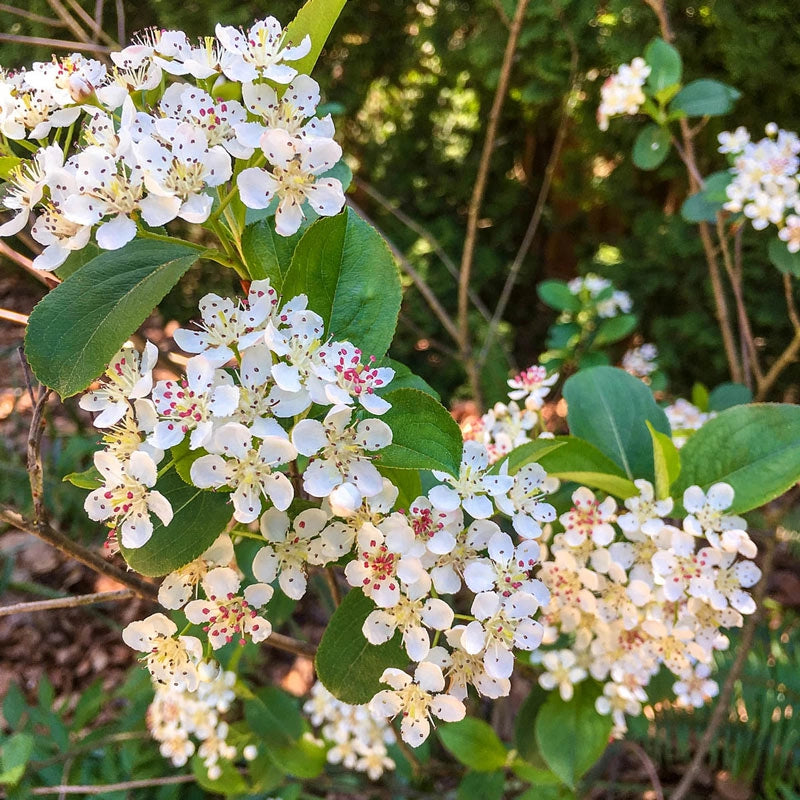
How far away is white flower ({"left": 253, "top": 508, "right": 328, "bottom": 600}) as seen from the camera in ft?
2.13

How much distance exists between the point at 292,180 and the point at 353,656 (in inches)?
18.5

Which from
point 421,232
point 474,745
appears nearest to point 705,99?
point 421,232

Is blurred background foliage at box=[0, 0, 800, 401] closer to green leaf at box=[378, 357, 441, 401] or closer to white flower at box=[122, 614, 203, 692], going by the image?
green leaf at box=[378, 357, 441, 401]

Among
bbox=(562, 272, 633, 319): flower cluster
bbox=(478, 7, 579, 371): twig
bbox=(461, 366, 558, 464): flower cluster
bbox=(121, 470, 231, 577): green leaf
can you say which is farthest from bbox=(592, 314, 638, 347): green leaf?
bbox=(121, 470, 231, 577): green leaf

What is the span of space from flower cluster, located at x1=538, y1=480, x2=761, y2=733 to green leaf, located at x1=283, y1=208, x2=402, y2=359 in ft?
1.16

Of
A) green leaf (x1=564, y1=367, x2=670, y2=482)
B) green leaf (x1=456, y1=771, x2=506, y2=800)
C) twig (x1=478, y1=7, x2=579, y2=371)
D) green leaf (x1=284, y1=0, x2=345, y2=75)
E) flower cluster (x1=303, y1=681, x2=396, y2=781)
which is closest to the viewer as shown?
green leaf (x1=284, y1=0, x2=345, y2=75)

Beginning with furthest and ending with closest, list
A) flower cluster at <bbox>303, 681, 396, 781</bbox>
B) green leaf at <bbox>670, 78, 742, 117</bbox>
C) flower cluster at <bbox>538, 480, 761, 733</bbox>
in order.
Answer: green leaf at <bbox>670, 78, 742, 117</bbox>
flower cluster at <bbox>303, 681, 396, 781</bbox>
flower cluster at <bbox>538, 480, 761, 733</bbox>

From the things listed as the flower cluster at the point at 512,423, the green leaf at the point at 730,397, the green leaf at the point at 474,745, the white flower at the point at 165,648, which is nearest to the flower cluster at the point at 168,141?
the white flower at the point at 165,648

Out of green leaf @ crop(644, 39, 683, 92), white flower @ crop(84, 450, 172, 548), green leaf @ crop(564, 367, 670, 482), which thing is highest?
green leaf @ crop(644, 39, 683, 92)

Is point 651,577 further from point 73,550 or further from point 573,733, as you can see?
point 73,550

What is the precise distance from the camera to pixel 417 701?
0.68 meters

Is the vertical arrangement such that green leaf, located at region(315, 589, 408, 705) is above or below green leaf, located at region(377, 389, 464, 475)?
A: below

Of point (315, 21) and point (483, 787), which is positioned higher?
point (315, 21)

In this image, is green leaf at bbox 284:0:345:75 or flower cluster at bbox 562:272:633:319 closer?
green leaf at bbox 284:0:345:75
